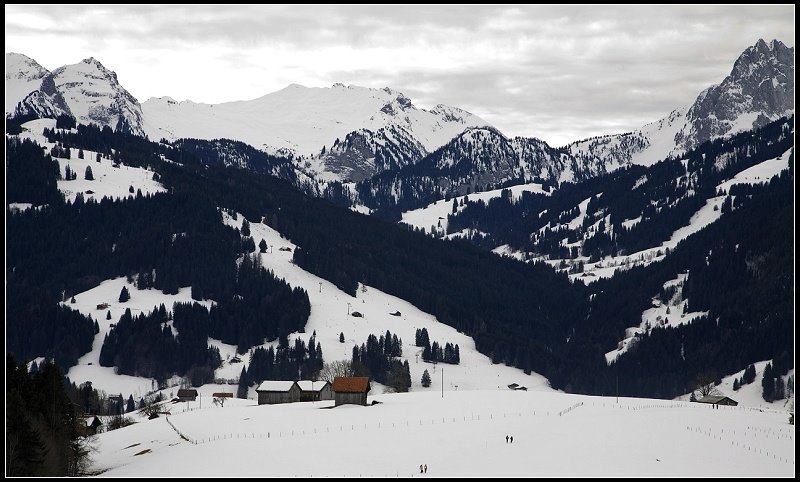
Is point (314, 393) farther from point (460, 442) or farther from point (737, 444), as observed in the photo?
point (737, 444)

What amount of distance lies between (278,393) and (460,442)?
70522 mm

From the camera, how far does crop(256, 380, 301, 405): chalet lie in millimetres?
164750

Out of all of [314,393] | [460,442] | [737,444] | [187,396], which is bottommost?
[187,396]

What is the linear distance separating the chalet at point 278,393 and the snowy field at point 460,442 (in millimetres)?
22160

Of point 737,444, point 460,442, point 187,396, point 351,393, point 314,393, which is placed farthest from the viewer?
point 187,396

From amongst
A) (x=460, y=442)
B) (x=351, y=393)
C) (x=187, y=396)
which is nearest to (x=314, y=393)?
(x=351, y=393)

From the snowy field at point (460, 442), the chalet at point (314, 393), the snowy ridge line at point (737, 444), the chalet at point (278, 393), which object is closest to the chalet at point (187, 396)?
the chalet at point (278, 393)

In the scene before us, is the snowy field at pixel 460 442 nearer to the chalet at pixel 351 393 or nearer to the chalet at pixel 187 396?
the chalet at pixel 351 393

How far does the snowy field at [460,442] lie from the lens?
276 ft

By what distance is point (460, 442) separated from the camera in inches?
3893

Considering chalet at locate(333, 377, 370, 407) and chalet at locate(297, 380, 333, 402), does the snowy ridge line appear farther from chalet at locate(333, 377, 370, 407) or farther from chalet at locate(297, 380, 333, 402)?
chalet at locate(297, 380, 333, 402)

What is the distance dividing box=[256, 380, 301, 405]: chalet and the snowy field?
2216 centimetres

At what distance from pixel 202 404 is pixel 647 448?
308ft

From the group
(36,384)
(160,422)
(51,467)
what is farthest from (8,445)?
(160,422)
